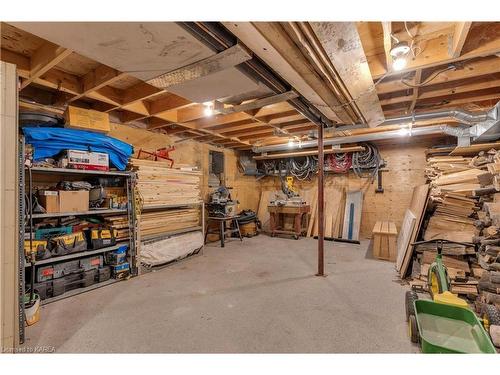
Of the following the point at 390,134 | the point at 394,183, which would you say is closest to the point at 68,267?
the point at 390,134

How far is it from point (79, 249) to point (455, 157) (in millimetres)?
5624

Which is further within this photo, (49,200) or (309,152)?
(309,152)

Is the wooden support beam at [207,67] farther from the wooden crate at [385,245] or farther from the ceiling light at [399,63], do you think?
the wooden crate at [385,245]

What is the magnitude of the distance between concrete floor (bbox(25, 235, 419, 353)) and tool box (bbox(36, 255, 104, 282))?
11.4 inches

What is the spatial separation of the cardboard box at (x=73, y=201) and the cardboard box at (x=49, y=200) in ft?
0.11

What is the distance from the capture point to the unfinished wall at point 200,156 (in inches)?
154

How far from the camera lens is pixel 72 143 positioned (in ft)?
8.83

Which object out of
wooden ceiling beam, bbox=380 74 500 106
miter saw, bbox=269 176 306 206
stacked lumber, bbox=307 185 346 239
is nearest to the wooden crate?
stacked lumber, bbox=307 185 346 239

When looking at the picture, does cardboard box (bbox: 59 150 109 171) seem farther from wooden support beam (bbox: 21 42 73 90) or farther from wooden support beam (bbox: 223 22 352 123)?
wooden support beam (bbox: 223 22 352 123)

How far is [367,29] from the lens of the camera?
1.86m

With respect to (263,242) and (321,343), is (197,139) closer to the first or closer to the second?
(263,242)

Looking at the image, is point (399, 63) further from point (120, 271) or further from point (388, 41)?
point (120, 271)

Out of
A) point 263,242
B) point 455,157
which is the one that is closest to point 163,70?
point 263,242

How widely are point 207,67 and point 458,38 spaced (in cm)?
171
